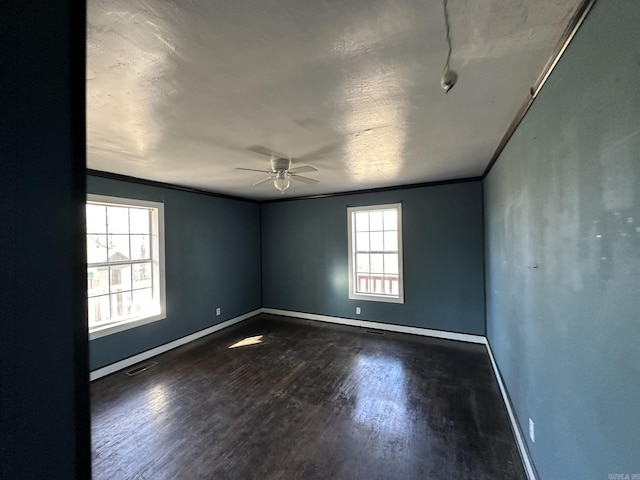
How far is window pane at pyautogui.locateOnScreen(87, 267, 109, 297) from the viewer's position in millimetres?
3414

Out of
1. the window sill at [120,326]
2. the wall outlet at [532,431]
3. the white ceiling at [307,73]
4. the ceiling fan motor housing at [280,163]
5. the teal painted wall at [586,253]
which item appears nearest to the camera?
the teal painted wall at [586,253]

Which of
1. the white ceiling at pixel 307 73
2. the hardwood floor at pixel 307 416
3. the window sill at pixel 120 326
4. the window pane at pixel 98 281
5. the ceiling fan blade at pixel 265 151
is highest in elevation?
the white ceiling at pixel 307 73

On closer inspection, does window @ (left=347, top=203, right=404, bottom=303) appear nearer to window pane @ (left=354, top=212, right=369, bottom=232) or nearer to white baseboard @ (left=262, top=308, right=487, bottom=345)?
window pane @ (left=354, top=212, right=369, bottom=232)

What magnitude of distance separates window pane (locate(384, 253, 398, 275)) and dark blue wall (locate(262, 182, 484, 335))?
0.69ft

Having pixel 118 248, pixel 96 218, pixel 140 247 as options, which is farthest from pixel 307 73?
pixel 140 247

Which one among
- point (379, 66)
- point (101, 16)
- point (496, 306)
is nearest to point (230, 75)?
point (101, 16)

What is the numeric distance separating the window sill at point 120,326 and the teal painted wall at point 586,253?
4300 mm

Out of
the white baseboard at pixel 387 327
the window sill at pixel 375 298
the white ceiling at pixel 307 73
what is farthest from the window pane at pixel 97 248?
the window sill at pixel 375 298

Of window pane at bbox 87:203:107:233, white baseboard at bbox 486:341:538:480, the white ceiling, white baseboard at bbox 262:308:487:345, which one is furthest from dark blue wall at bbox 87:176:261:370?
white baseboard at bbox 486:341:538:480

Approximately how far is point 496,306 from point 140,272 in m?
4.68

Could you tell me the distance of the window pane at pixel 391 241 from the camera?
4870mm

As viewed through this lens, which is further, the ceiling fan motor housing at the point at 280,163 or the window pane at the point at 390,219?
the window pane at the point at 390,219

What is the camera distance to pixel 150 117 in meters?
1.96

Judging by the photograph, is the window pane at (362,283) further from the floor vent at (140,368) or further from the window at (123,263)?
the floor vent at (140,368)
